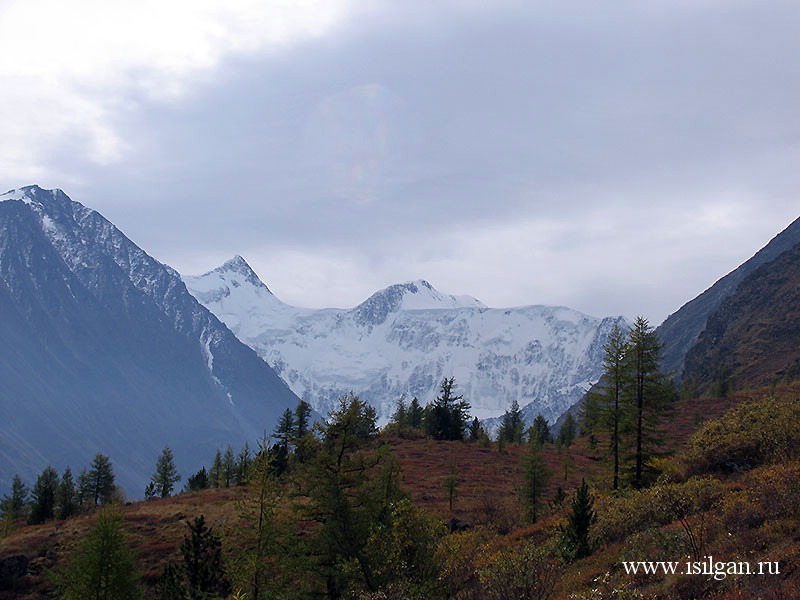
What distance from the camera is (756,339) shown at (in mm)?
162375

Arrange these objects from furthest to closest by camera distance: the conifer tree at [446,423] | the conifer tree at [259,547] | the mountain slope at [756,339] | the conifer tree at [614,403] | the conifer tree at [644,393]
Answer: the mountain slope at [756,339], the conifer tree at [446,423], the conifer tree at [614,403], the conifer tree at [644,393], the conifer tree at [259,547]

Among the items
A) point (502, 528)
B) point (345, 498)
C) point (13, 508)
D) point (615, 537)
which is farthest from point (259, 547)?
point (13, 508)

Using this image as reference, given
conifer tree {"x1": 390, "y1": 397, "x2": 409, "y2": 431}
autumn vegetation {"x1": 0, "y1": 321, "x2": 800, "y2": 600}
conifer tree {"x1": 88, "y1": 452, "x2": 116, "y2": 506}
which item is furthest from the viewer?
conifer tree {"x1": 390, "y1": 397, "x2": 409, "y2": 431}

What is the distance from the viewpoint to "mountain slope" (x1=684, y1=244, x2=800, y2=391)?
452 feet

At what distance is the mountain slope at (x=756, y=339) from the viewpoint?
138 metres

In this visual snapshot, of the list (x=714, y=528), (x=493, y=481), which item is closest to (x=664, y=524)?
(x=714, y=528)

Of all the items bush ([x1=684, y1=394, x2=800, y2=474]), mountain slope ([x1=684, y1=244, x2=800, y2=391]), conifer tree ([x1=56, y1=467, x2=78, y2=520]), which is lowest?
conifer tree ([x1=56, y1=467, x2=78, y2=520])

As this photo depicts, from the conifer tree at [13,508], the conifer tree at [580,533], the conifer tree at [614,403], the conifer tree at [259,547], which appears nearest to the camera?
the conifer tree at [580,533]

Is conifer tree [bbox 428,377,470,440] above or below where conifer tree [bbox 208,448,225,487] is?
above

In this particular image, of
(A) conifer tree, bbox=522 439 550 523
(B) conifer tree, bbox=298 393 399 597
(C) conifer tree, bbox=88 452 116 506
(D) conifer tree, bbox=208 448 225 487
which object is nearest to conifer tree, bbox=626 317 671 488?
(A) conifer tree, bbox=522 439 550 523

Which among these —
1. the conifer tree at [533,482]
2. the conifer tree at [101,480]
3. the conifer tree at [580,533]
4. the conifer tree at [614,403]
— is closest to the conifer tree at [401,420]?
the conifer tree at [101,480]

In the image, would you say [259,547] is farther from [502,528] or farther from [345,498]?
[502,528]

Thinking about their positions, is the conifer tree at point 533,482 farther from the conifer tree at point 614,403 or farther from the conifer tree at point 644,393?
the conifer tree at point 644,393

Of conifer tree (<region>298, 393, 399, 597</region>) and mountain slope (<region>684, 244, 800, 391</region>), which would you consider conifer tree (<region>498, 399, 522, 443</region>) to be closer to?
mountain slope (<region>684, 244, 800, 391</region>)
